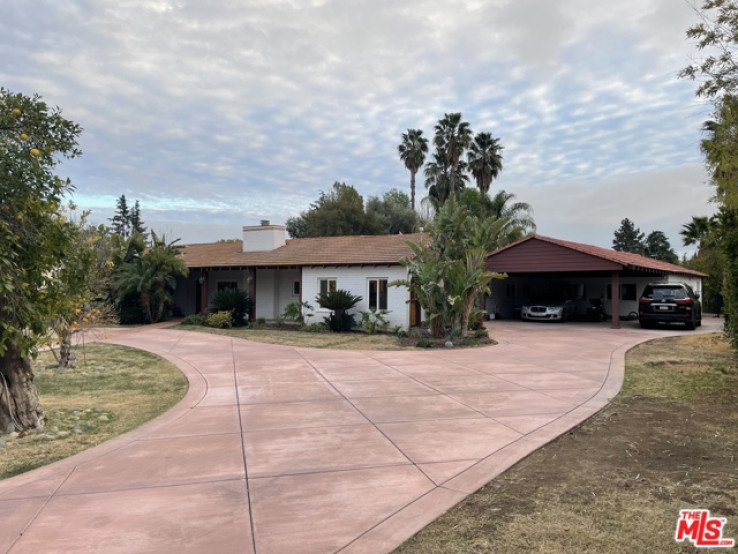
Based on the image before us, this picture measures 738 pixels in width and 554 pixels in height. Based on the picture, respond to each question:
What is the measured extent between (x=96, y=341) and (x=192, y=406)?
11.4 meters

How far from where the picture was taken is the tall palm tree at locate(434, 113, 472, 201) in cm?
4047

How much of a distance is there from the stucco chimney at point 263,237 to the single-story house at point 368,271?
0.05 m

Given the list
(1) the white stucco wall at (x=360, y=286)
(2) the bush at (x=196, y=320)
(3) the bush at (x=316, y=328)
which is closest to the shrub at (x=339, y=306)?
(3) the bush at (x=316, y=328)

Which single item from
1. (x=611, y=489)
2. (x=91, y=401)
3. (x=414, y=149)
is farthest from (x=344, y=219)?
(x=611, y=489)

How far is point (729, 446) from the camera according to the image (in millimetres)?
5527

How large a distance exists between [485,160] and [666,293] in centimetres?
2114

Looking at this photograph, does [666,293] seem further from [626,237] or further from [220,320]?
[626,237]

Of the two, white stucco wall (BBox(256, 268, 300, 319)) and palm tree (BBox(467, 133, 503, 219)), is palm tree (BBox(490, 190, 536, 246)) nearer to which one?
palm tree (BBox(467, 133, 503, 219))

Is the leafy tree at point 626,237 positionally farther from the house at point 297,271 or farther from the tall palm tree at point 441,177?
the house at point 297,271

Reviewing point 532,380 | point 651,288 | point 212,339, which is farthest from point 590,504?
point 651,288

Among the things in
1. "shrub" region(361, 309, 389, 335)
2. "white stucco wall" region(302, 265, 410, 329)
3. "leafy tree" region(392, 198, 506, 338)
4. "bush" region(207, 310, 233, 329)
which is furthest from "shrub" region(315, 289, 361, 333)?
"bush" region(207, 310, 233, 329)

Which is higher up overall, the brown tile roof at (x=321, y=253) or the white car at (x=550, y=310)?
the brown tile roof at (x=321, y=253)

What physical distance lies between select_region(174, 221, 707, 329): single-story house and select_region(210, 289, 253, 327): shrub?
1.97 ft

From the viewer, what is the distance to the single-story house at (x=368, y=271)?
20.6 m
